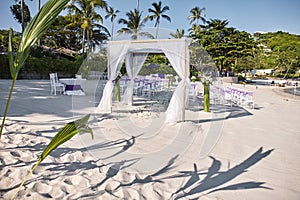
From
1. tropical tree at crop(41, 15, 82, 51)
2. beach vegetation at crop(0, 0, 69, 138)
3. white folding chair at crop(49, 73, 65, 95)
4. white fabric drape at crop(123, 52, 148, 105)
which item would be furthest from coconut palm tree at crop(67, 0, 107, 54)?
beach vegetation at crop(0, 0, 69, 138)

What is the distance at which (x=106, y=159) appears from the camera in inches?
121

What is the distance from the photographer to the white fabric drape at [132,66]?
750 cm

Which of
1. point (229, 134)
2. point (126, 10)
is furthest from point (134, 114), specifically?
point (126, 10)

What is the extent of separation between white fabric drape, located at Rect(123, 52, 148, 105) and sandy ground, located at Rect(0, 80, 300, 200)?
233 centimetres

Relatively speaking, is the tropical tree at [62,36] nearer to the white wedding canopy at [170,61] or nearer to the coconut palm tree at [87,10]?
the coconut palm tree at [87,10]

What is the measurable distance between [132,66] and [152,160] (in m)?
4.88

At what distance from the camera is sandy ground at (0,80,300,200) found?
7.54 feet

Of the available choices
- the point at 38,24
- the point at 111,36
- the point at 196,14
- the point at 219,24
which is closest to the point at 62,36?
the point at 111,36

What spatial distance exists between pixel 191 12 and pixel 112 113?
36.3m

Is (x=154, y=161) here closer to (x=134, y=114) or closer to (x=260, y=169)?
(x=260, y=169)

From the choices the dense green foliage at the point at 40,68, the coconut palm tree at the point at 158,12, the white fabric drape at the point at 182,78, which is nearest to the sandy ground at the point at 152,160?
the white fabric drape at the point at 182,78

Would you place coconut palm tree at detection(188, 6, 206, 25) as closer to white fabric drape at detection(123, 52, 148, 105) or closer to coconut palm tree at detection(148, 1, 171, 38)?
coconut palm tree at detection(148, 1, 171, 38)

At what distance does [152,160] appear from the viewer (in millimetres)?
3141

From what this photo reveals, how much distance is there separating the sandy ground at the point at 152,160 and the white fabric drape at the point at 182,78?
30 centimetres
